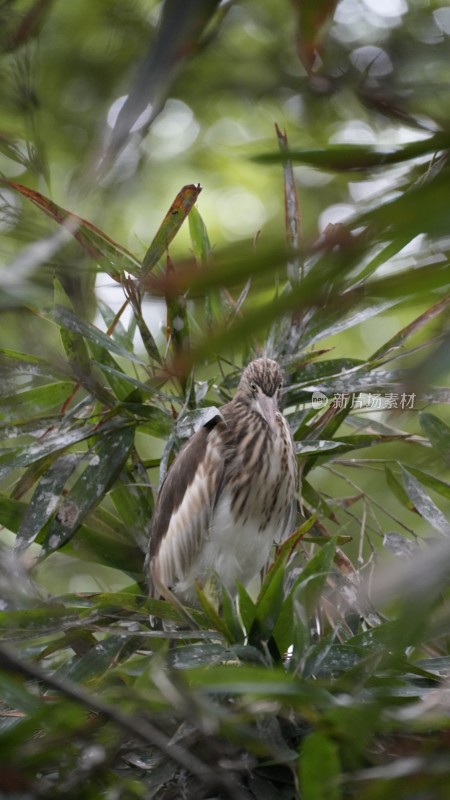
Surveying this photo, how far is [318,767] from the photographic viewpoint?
1.17m

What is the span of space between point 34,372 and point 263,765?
113 centimetres

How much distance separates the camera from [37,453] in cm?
226

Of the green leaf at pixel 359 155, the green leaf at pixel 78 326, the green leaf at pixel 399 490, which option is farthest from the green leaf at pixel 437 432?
the green leaf at pixel 359 155

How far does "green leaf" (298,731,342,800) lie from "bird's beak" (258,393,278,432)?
1.35 metres

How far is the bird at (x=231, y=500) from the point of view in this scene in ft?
8.14

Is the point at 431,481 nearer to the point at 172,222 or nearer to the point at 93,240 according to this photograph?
the point at 172,222

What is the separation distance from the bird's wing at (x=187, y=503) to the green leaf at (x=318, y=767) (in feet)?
4.18

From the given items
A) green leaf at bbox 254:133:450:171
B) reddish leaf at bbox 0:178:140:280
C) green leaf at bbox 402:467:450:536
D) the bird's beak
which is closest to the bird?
the bird's beak

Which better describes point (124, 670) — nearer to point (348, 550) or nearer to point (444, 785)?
point (444, 785)

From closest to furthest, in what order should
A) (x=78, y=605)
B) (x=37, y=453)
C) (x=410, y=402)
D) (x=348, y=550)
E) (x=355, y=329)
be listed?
1. (x=78, y=605)
2. (x=37, y=453)
3. (x=410, y=402)
4. (x=348, y=550)
5. (x=355, y=329)

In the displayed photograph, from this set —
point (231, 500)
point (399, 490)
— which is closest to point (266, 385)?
point (231, 500)

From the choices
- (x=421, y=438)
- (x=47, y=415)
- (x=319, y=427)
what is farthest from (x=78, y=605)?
(x=421, y=438)

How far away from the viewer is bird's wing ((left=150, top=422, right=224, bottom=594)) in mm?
2453

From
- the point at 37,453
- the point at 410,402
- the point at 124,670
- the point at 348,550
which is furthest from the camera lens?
the point at 348,550
